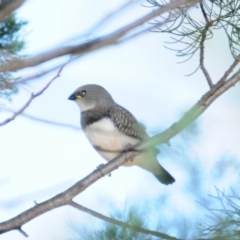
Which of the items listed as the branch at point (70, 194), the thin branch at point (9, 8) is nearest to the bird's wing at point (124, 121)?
the branch at point (70, 194)

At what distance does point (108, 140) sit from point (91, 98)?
0.43 metres

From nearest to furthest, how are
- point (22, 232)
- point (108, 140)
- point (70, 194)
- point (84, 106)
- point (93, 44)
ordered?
point (93, 44) < point (22, 232) < point (70, 194) < point (108, 140) < point (84, 106)

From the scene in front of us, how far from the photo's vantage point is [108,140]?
2680mm

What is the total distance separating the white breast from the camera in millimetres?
2625

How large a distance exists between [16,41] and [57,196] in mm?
421

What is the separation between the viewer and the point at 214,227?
3.48ft

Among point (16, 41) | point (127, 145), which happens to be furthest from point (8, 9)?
point (127, 145)

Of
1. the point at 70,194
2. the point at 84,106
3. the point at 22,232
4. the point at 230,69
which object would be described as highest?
the point at 84,106

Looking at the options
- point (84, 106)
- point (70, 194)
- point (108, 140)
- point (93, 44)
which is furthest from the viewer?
point (84, 106)

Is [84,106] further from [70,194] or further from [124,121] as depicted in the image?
[70,194]

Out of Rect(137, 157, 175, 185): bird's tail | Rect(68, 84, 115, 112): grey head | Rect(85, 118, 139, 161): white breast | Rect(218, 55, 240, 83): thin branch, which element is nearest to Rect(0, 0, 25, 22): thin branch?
Rect(137, 157, 175, 185): bird's tail

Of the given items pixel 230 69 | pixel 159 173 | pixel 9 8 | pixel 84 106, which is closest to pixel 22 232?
pixel 159 173

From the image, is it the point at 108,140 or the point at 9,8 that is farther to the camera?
the point at 108,140

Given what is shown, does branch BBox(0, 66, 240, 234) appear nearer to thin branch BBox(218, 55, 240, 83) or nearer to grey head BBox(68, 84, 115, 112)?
thin branch BBox(218, 55, 240, 83)
